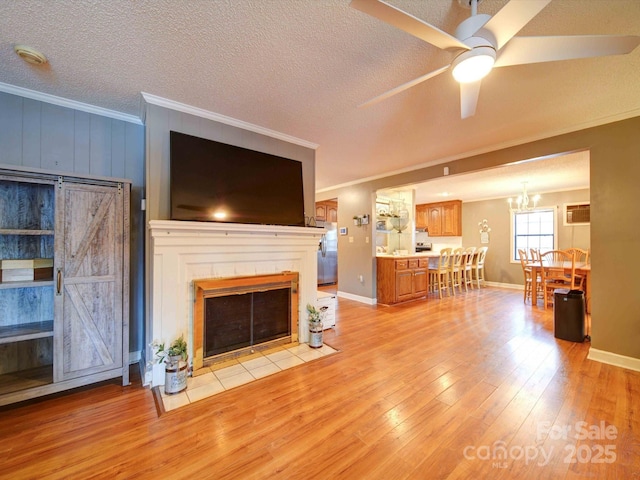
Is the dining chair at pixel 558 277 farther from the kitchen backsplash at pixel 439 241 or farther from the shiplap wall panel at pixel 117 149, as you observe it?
the shiplap wall panel at pixel 117 149

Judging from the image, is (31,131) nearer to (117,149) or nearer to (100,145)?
(100,145)

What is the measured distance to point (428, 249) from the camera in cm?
824

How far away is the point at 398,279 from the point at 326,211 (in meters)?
2.99

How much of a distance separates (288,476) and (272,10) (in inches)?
98.9

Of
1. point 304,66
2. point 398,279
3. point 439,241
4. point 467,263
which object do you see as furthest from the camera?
point 439,241

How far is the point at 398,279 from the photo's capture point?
4.90m

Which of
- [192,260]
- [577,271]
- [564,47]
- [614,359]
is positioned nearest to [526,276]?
[577,271]

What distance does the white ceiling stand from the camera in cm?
146

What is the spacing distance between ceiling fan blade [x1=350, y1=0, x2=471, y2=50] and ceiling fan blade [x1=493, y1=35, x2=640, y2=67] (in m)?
0.28

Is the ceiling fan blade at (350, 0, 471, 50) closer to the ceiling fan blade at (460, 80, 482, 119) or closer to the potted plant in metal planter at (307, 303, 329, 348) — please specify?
the ceiling fan blade at (460, 80, 482, 119)

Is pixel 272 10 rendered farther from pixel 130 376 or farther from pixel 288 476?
pixel 130 376

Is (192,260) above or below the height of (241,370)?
above

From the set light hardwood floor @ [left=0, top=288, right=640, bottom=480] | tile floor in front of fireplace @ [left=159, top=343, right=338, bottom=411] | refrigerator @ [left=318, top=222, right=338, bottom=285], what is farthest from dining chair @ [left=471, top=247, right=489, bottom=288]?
tile floor in front of fireplace @ [left=159, top=343, right=338, bottom=411]

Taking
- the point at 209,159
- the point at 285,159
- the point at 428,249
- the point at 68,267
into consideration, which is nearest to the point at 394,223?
the point at 428,249
